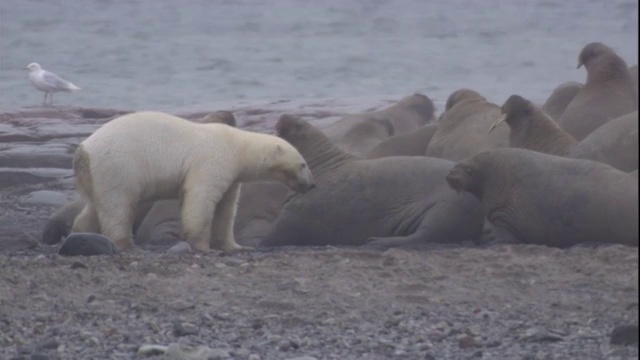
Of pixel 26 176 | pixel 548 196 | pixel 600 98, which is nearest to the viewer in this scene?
pixel 548 196

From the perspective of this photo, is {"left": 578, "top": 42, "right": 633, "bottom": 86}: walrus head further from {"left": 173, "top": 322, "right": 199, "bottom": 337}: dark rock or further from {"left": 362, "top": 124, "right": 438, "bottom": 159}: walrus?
{"left": 173, "top": 322, "right": 199, "bottom": 337}: dark rock

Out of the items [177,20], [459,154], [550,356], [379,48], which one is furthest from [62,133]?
[177,20]

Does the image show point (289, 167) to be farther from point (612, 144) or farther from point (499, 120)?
point (612, 144)

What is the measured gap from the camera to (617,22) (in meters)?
27.5

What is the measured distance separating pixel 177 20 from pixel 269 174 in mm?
27736

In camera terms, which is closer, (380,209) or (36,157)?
(380,209)

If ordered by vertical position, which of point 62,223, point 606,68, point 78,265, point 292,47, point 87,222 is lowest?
point 292,47

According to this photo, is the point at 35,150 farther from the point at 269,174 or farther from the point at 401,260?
the point at 401,260

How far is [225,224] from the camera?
7.62m

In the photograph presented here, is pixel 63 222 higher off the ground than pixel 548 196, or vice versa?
pixel 548 196

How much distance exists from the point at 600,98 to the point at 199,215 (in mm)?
2776

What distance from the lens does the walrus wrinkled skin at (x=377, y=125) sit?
956 centimetres

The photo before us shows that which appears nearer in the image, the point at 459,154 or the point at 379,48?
the point at 459,154

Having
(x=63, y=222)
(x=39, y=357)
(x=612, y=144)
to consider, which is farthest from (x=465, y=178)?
(x=39, y=357)
